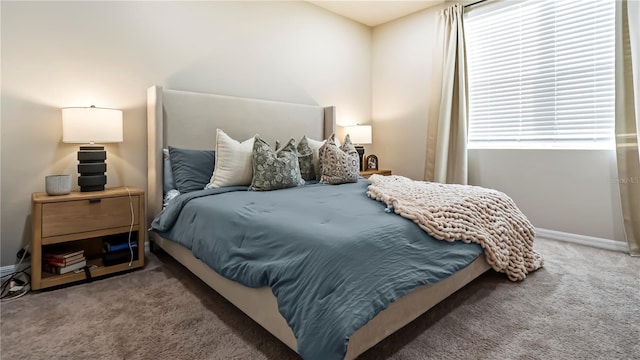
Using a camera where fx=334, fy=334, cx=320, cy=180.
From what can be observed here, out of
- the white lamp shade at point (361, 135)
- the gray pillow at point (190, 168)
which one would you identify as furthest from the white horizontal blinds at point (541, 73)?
the gray pillow at point (190, 168)

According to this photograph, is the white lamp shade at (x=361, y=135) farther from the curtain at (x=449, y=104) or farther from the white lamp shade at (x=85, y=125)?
the white lamp shade at (x=85, y=125)

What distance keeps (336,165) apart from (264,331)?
5.18 feet

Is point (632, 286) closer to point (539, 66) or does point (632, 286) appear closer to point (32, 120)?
point (539, 66)

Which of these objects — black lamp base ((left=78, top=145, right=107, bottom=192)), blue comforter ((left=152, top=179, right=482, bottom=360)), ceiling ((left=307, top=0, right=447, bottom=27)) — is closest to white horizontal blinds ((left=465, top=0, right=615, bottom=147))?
ceiling ((left=307, top=0, right=447, bottom=27))

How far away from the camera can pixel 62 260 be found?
214 cm

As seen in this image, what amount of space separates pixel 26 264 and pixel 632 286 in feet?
13.2

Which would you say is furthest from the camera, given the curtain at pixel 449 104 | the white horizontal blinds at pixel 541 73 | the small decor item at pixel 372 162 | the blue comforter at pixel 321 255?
the small decor item at pixel 372 162

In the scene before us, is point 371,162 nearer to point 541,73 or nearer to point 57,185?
point 541,73

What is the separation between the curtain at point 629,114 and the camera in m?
2.70

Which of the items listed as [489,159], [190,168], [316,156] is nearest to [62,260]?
[190,168]

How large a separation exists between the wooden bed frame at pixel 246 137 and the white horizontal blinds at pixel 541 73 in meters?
1.77

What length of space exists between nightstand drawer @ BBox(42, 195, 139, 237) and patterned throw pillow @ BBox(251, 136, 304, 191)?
0.88 m

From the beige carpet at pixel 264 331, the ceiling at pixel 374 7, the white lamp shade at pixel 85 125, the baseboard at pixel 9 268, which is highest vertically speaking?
the ceiling at pixel 374 7

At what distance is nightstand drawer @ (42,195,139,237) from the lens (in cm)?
206
